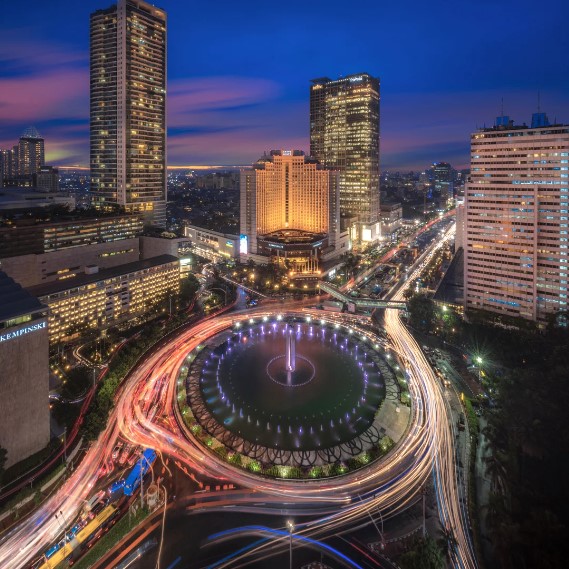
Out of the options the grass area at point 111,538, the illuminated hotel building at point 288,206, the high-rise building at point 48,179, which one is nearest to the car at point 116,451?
the grass area at point 111,538

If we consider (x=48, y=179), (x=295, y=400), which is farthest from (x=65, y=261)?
(x=48, y=179)

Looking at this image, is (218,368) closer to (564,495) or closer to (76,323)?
(76,323)

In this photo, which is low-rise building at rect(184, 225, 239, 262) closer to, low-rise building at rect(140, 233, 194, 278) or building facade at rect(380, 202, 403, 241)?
low-rise building at rect(140, 233, 194, 278)

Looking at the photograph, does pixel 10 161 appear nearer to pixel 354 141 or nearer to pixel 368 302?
pixel 354 141

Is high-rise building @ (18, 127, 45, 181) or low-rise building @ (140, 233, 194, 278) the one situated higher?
high-rise building @ (18, 127, 45, 181)

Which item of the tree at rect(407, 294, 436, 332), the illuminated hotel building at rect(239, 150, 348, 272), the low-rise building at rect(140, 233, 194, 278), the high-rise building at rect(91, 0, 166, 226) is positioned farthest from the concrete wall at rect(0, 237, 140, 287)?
the tree at rect(407, 294, 436, 332)
